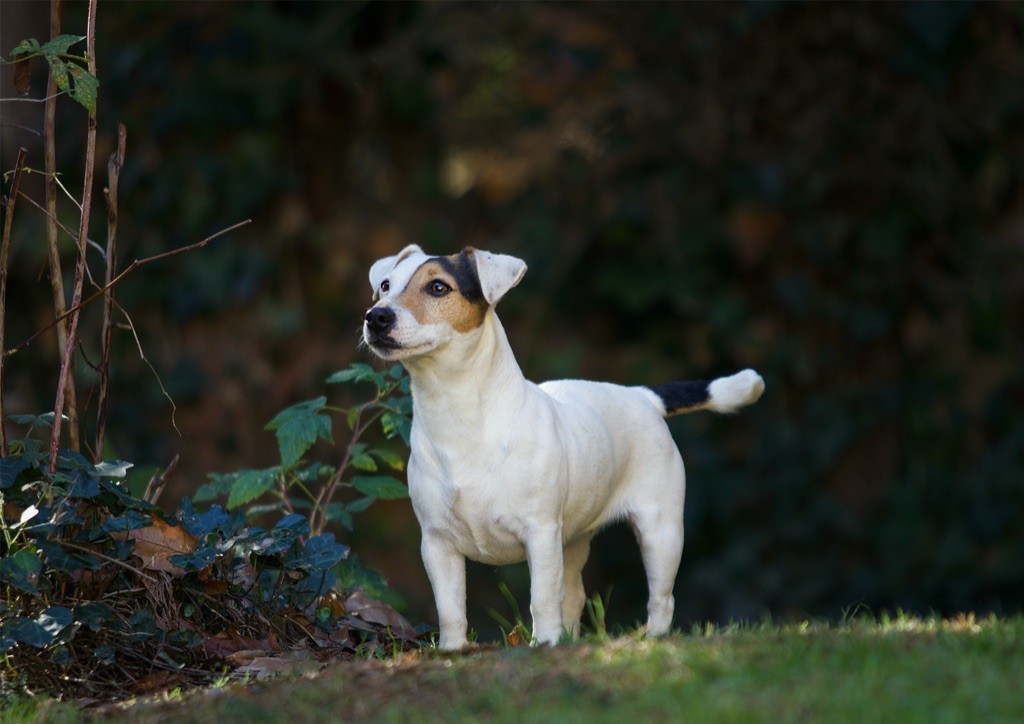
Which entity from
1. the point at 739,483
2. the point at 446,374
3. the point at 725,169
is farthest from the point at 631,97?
the point at 446,374

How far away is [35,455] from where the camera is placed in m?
4.53

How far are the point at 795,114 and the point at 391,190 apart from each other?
3.07m

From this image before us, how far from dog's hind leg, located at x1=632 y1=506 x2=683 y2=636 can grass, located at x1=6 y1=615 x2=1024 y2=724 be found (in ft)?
2.70

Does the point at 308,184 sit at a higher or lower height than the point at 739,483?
higher

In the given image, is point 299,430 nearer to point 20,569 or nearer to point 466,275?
point 466,275

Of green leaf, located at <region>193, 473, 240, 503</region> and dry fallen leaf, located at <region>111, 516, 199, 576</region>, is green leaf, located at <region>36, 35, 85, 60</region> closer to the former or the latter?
dry fallen leaf, located at <region>111, 516, 199, 576</region>

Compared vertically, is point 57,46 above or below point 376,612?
above

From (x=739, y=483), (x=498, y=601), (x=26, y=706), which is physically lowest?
(x=498, y=601)

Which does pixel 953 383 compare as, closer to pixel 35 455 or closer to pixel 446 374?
pixel 446 374

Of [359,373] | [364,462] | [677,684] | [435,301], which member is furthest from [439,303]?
[677,684]

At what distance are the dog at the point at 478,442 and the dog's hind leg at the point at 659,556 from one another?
0.90 feet

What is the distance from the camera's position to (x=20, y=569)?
422cm

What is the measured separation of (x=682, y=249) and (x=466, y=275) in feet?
17.2

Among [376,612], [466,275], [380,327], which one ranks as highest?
[466,275]
